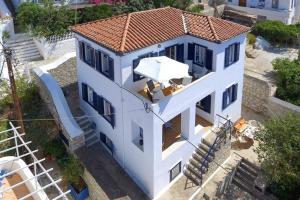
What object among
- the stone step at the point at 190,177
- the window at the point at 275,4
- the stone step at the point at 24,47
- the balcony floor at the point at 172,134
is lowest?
the stone step at the point at 190,177

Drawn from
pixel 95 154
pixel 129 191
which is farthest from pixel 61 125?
pixel 129 191

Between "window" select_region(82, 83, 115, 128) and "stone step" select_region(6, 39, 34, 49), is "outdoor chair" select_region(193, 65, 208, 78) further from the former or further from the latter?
"stone step" select_region(6, 39, 34, 49)

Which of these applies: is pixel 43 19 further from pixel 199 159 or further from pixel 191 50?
pixel 199 159

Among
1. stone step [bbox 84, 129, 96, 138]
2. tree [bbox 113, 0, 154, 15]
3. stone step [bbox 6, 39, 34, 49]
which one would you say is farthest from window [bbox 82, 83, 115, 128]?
tree [bbox 113, 0, 154, 15]

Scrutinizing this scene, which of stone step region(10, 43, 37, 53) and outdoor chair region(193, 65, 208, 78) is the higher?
outdoor chair region(193, 65, 208, 78)

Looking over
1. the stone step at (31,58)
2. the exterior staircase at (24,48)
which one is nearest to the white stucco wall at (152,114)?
the stone step at (31,58)

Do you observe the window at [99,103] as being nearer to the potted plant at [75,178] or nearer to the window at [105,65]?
the window at [105,65]
